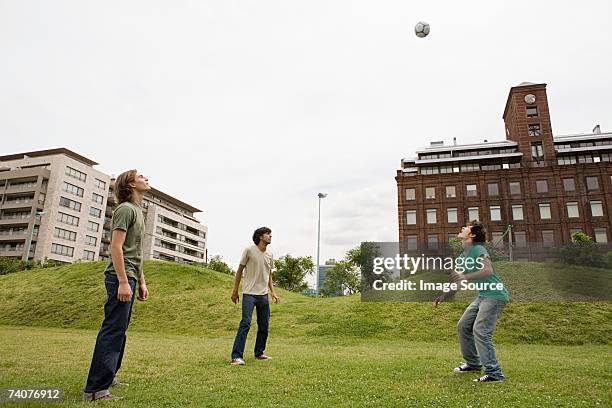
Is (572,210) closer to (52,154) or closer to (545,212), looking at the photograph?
(545,212)

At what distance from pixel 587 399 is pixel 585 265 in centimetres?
1635

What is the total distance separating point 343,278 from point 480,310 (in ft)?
203

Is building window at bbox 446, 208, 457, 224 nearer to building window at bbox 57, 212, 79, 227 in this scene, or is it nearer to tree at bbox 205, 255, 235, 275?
tree at bbox 205, 255, 235, 275

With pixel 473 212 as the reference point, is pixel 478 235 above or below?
below

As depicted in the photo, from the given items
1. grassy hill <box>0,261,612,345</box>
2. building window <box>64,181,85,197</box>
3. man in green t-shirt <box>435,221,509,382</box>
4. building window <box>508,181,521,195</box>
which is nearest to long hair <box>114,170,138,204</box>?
man in green t-shirt <box>435,221,509,382</box>

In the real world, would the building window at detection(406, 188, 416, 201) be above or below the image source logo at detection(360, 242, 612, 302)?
above

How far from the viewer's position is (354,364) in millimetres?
6637

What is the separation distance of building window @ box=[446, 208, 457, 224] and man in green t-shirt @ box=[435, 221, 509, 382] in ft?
167

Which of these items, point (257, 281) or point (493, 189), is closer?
point (257, 281)

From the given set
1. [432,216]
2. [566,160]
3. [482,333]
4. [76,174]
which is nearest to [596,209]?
[566,160]

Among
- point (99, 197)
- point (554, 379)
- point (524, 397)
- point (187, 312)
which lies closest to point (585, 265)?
point (554, 379)

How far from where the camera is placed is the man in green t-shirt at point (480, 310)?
17.2ft

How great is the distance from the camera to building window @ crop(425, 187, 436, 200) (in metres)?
55.8

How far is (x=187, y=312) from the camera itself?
19.3m
